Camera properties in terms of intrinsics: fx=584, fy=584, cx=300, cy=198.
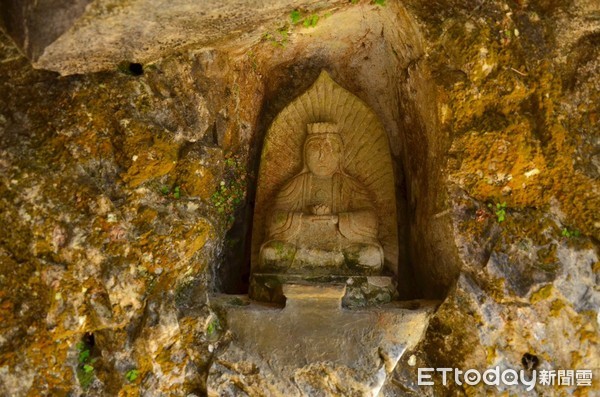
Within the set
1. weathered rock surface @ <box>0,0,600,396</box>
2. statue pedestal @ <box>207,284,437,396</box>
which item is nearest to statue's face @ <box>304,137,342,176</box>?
weathered rock surface @ <box>0,0,600,396</box>

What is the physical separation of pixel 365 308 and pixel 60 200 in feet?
8.03

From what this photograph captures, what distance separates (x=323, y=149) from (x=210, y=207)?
1.20m

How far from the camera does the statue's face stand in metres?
5.41

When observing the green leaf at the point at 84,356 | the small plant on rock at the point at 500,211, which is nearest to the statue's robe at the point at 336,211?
the small plant on rock at the point at 500,211

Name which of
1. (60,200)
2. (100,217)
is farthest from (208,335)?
(60,200)

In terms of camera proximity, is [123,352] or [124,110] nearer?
[123,352]

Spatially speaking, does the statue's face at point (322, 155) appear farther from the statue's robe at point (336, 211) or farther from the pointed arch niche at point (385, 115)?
the pointed arch niche at point (385, 115)

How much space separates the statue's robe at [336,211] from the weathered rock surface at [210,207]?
20.3 inches

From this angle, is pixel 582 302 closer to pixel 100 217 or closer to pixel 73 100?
pixel 100 217

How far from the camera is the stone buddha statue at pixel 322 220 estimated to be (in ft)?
16.6

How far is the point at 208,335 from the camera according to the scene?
14.7 ft

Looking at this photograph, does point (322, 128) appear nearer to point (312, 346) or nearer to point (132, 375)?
point (312, 346)

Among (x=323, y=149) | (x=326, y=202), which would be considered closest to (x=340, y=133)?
(x=323, y=149)

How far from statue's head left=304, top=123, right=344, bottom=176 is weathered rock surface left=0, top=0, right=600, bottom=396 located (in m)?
0.88
